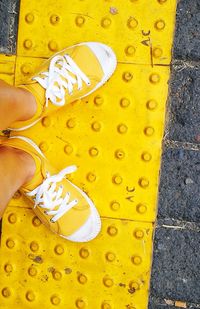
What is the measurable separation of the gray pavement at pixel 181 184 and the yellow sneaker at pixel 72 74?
27cm

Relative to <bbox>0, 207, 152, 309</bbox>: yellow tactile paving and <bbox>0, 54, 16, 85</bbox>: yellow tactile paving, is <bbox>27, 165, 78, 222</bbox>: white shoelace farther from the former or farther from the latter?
<bbox>0, 54, 16, 85</bbox>: yellow tactile paving

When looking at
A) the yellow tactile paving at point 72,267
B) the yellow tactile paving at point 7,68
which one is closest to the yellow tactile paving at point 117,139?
the yellow tactile paving at point 72,267

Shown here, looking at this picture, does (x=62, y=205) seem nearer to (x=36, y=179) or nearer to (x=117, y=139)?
(x=36, y=179)

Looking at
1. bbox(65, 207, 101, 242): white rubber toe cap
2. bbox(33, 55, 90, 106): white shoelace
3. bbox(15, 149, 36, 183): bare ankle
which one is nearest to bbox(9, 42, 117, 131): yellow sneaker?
bbox(33, 55, 90, 106): white shoelace

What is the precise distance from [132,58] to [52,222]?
0.69m

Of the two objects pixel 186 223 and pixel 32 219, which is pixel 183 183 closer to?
pixel 186 223

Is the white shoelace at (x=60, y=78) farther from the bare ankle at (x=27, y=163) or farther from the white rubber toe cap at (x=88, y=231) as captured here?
the white rubber toe cap at (x=88, y=231)

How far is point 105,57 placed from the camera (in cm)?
181

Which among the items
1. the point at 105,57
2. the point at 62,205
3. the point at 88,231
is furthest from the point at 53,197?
the point at 105,57

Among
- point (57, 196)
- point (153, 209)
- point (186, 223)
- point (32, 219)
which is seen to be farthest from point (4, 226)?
point (186, 223)

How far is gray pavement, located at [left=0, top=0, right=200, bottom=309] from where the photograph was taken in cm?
183

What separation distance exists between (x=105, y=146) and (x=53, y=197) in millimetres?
277

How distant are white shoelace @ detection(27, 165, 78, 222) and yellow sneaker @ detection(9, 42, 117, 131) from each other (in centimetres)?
22

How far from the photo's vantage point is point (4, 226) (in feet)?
6.37
